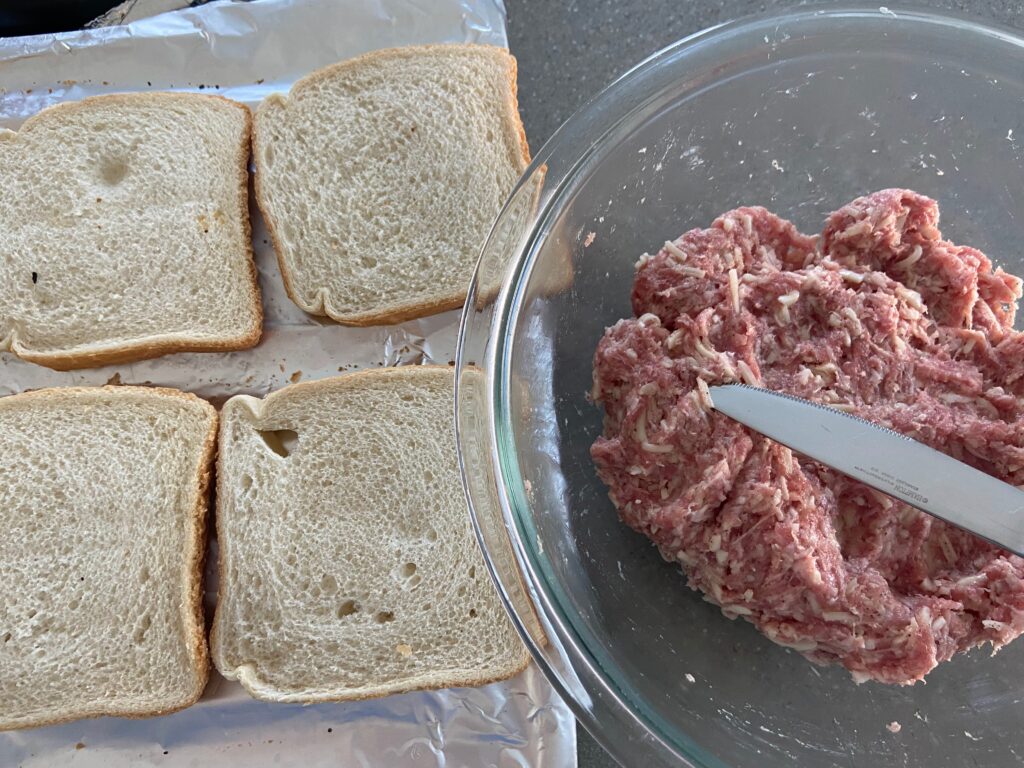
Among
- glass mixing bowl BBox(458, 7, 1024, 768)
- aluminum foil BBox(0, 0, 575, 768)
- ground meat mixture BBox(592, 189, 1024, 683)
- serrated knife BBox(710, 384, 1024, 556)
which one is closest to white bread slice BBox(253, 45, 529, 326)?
A: aluminum foil BBox(0, 0, 575, 768)

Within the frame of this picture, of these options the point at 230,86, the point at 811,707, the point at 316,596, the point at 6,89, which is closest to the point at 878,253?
the point at 811,707

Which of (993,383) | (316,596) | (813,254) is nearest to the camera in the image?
(993,383)

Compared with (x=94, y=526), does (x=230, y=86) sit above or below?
above

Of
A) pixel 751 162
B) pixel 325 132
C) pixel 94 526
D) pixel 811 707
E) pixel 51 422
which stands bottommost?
pixel 94 526

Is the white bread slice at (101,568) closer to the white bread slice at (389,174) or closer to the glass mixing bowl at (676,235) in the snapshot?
the white bread slice at (389,174)

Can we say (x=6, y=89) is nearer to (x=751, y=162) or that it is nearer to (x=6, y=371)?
(x=6, y=371)

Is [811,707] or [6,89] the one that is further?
[6,89]

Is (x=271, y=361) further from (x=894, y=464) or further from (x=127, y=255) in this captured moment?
(x=894, y=464)
